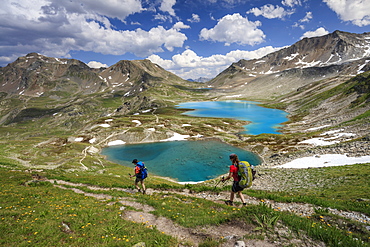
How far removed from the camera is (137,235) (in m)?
10.6

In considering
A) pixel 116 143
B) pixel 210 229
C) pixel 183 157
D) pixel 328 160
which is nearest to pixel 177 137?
pixel 116 143

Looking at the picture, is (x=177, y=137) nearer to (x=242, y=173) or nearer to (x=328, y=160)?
(x=328, y=160)

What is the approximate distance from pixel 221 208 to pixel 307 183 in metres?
19.4

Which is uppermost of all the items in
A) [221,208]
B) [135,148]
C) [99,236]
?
[99,236]

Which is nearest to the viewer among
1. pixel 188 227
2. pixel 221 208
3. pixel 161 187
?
pixel 188 227

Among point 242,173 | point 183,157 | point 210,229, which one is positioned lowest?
point 183,157

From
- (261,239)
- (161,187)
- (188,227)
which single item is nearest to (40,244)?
(188,227)

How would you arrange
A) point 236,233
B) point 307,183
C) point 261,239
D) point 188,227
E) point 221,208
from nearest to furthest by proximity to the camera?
point 261,239, point 236,233, point 188,227, point 221,208, point 307,183

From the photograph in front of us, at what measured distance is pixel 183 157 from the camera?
7912cm

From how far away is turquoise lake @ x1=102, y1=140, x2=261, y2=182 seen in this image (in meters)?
61.2

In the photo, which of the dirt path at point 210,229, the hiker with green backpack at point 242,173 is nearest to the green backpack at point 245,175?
the hiker with green backpack at point 242,173

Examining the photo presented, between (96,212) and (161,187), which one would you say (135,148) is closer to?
(161,187)

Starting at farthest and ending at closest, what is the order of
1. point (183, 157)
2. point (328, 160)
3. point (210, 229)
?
1. point (183, 157)
2. point (328, 160)
3. point (210, 229)

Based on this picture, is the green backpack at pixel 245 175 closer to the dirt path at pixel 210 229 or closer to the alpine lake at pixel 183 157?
the dirt path at pixel 210 229
